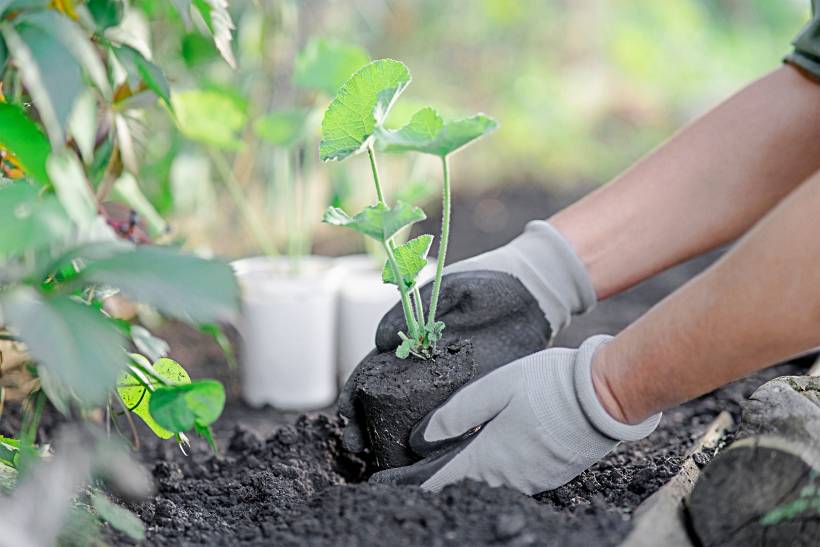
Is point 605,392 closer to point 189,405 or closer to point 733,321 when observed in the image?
point 733,321

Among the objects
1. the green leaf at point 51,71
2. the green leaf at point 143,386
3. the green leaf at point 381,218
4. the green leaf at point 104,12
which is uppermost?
the green leaf at point 51,71

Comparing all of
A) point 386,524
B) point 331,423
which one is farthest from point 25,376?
point 386,524

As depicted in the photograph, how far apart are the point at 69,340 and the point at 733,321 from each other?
63 cm

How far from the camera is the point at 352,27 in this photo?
3336 millimetres

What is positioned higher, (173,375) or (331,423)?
(173,375)

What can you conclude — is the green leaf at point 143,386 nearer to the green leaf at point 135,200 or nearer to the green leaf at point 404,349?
the green leaf at point 404,349

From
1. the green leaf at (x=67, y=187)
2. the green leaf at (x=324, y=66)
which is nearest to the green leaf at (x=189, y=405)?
the green leaf at (x=67, y=187)

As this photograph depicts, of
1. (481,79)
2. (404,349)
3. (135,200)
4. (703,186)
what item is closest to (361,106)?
(404,349)

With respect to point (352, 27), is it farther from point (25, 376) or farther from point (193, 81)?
point (25, 376)

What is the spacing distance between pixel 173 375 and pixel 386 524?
0.34 meters

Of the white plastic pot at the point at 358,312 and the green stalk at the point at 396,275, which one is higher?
the green stalk at the point at 396,275

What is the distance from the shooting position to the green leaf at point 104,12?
1.23 metres

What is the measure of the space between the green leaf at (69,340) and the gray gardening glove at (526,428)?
439 mm

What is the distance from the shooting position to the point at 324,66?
1976 millimetres
